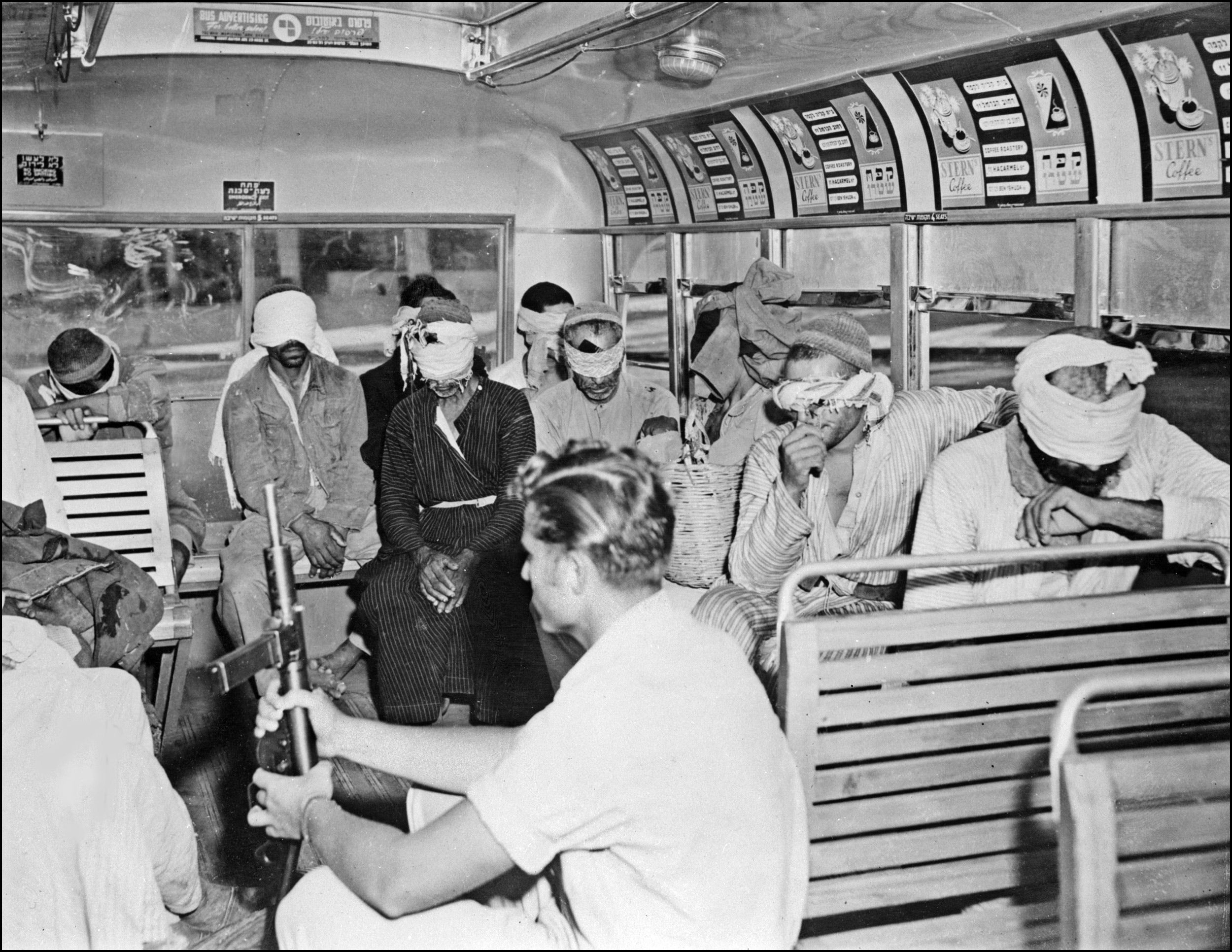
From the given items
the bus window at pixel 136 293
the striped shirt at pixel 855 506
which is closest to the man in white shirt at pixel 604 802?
the striped shirt at pixel 855 506

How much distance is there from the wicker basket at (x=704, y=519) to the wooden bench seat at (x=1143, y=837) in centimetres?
216

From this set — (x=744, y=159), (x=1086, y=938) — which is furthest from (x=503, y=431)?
(x=1086, y=938)

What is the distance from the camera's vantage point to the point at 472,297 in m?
7.60

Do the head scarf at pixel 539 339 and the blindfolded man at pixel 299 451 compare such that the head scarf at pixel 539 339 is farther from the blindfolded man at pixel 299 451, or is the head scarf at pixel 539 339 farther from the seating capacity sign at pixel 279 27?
the seating capacity sign at pixel 279 27

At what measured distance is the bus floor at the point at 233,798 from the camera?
387 cm

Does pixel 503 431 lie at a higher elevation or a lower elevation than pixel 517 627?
higher

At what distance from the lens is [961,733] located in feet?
9.66

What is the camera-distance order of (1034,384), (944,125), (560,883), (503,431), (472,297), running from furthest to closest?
(472,297) < (503,431) < (944,125) < (1034,384) < (560,883)

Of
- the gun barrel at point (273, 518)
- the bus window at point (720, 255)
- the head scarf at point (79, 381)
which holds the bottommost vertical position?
the gun barrel at point (273, 518)

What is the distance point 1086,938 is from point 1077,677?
864 mm

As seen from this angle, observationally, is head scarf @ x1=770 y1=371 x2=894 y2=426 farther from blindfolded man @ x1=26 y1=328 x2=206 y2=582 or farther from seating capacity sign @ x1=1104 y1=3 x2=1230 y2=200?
blindfolded man @ x1=26 y1=328 x2=206 y2=582

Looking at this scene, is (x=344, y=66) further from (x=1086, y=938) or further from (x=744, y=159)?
(x=1086, y=938)

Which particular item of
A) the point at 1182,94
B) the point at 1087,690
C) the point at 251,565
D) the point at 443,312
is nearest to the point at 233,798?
the point at 251,565

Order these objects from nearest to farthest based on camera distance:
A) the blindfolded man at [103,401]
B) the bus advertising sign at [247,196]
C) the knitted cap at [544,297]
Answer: the blindfolded man at [103,401]
the bus advertising sign at [247,196]
the knitted cap at [544,297]
